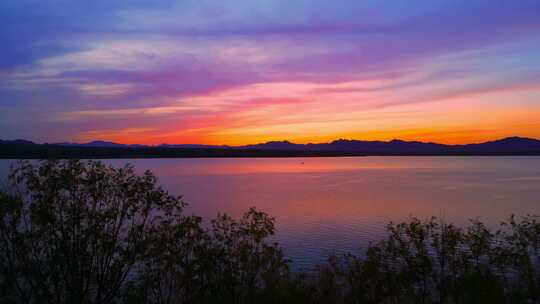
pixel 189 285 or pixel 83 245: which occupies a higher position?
pixel 83 245

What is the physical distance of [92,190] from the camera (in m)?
10.9

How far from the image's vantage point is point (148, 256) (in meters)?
11.5

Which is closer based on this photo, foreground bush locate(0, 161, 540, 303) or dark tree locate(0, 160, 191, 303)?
dark tree locate(0, 160, 191, 303)

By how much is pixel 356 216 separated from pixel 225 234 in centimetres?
2589

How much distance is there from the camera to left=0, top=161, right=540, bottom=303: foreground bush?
10641mm

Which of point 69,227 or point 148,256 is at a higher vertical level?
point 69,227

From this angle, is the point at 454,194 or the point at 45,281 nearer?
the point at 45,281

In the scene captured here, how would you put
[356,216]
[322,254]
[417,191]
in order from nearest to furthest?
[322,254], [356,216], [417,191]

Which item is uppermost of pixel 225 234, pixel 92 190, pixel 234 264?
pixel 92 190

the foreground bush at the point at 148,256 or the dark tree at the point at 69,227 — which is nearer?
the dark tree at the point at 69,227

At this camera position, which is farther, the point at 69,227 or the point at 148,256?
the point at 148,256

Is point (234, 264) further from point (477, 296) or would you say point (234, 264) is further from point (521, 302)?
point (521, 302)

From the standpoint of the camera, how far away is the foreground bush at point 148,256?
1064cm

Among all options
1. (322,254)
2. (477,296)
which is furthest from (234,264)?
(322,254)
